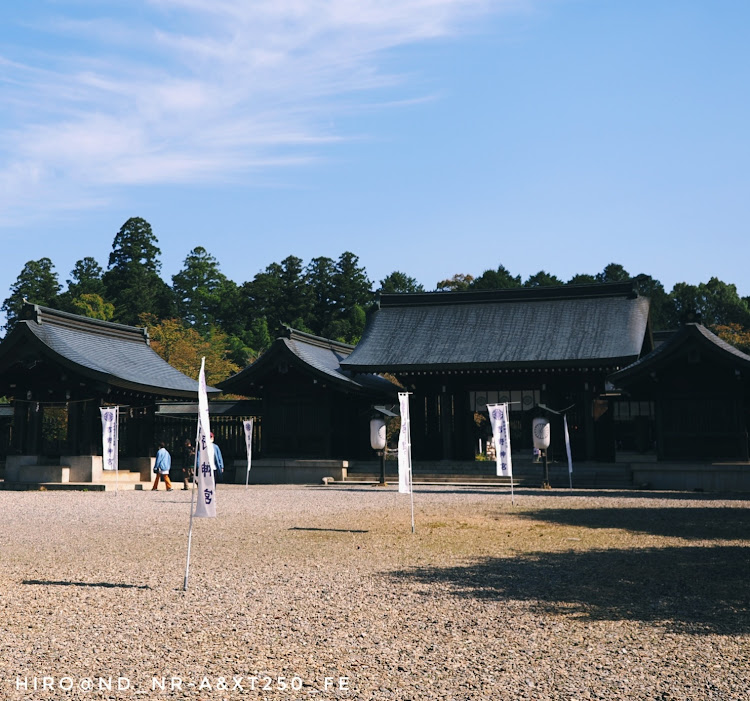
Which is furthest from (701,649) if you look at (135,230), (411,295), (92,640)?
(135,230)

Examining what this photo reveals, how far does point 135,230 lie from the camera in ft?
275

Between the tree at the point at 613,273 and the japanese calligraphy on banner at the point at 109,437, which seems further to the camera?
the tree at the point at 613,273

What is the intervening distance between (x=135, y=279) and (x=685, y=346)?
61058 mm

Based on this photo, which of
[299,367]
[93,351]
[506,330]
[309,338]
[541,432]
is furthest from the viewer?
[309,338]

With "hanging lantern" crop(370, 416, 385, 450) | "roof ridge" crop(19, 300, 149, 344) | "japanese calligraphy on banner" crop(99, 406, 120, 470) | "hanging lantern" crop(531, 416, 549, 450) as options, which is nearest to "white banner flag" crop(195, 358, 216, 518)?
"japanese calligraphy on banner" crop(99, 406, 120, 470)

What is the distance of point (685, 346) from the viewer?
23.6 metres

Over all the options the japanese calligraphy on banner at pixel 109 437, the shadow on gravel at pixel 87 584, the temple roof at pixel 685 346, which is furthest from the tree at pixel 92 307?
the shadow on gravel at pixel 87 584

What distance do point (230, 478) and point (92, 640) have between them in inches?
1029

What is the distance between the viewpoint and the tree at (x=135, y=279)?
237 ft

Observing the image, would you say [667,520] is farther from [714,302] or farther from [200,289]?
[200,289]

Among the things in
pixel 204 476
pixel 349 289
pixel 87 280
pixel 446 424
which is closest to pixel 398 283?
pixel 349 289

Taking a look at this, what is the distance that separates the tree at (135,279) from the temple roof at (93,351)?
120 ft

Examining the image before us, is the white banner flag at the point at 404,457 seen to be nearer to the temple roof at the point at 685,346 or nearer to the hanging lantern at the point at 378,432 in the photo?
the hanging lantern at the point at 378,432

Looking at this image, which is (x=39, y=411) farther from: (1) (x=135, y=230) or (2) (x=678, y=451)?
(1) (x=135, y=230)
